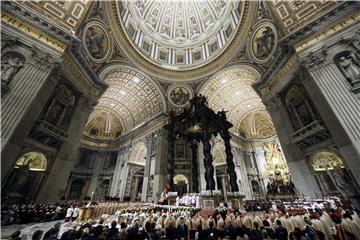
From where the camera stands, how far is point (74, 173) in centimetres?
2002

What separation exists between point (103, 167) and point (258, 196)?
69.3 feet

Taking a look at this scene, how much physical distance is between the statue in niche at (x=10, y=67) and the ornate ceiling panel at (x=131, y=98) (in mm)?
7287

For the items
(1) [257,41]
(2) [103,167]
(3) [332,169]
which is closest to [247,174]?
(3) [332,169]

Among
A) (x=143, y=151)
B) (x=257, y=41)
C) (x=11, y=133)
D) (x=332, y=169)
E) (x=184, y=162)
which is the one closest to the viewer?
(x=11, y=133)

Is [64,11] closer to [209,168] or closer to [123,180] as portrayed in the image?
[209,168]

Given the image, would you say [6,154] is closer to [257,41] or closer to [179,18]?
[257,41]

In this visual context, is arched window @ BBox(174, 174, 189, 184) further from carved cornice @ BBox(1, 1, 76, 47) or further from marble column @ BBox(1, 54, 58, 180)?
carved cornice @ BBox(1, 1, 76, 47)

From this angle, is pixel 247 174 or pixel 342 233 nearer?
pixel 342 233

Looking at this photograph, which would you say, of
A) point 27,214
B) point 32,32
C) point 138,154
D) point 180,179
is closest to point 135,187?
point 138,154

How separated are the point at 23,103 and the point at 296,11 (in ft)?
53.2

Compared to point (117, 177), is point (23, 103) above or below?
above

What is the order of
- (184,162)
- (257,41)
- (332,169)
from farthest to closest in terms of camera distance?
(184,162) < (257,41) < (332,169)

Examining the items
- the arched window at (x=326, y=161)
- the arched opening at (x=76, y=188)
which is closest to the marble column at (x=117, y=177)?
the arched opening at (x=76, y=188)

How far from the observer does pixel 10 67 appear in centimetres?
727
